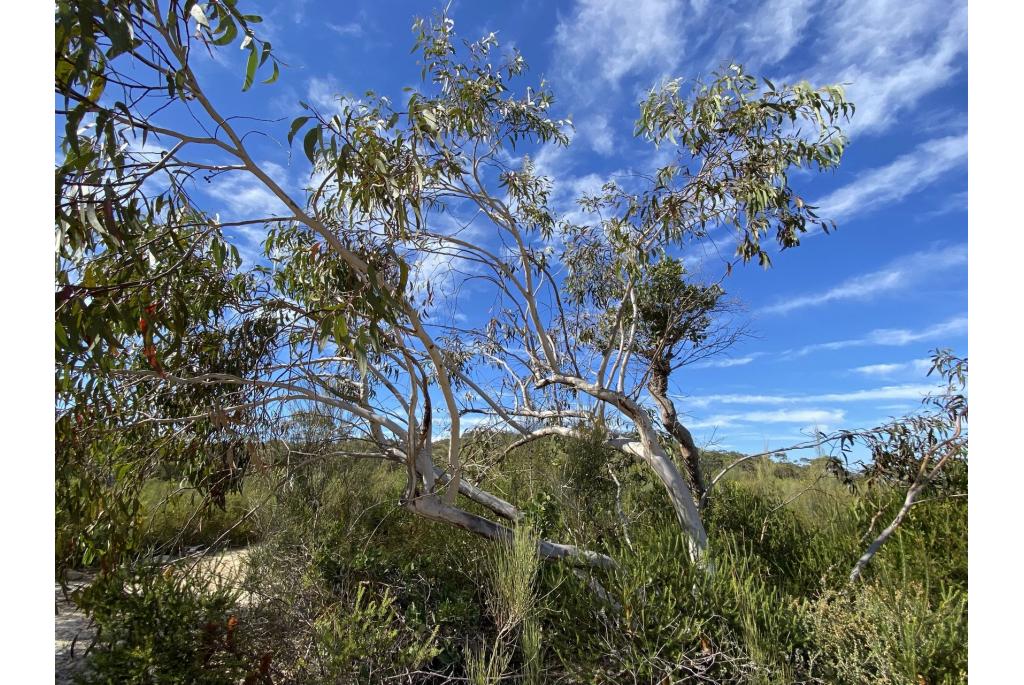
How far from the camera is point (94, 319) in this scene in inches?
91.7

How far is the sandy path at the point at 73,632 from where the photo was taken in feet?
13.0

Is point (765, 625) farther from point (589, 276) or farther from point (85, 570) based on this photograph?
point (85, 570)

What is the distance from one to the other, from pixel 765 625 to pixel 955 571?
2.37 meters

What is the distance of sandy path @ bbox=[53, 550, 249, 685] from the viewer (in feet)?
13.0

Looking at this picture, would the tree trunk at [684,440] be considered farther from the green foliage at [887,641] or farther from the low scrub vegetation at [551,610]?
the green foliage at [887,641]

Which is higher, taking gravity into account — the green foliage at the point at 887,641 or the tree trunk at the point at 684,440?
the tree trunk at the point at 684,440

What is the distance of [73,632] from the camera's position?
196 inches

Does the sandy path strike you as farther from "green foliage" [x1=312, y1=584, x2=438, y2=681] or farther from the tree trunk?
the tree trunk

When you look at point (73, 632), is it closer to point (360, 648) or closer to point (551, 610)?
point (360, 648)

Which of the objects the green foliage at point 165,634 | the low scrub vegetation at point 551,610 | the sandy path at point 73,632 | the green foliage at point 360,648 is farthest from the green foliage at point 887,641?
the sandy path at point 73,632

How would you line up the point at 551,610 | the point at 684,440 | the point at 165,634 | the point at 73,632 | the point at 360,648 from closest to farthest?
1. the point at 165,634
2. the point at 360,648
3. the point at 551,610
4. the point at 73,632
5. the point at 684,440

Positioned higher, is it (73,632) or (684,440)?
(684,440)

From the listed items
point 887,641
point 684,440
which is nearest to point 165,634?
point 887,641
